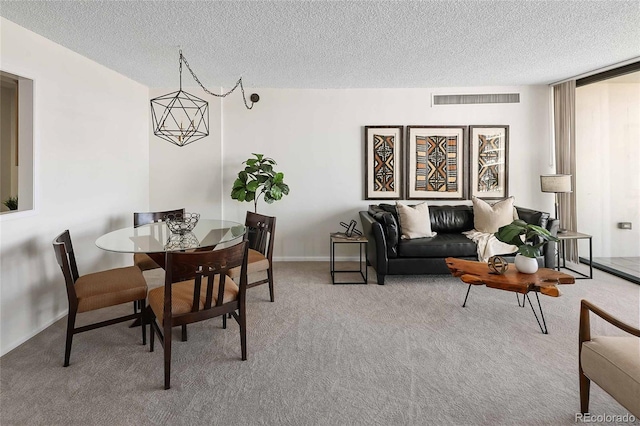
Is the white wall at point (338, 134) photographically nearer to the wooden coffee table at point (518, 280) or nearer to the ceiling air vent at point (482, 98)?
the ceiling air vent at point (482, 98)

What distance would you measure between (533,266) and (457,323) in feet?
2.69

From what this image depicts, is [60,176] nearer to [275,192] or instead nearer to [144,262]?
[144,262]

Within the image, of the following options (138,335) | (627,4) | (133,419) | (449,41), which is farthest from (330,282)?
(627,4)

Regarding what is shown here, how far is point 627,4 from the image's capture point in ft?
8.25

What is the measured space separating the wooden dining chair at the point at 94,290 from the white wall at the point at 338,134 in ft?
8.33

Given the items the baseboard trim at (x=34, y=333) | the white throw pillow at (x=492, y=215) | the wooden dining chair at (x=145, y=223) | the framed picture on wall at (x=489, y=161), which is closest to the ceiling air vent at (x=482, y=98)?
the framed picture on wall at (x=489, y=161)

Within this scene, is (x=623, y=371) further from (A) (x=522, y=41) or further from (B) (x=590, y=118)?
(B) (x=590, y=118)

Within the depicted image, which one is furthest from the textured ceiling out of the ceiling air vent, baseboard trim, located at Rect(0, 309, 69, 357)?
baseboard trim, located at Rect(0, 309, 69, 357)

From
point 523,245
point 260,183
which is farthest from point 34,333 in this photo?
point 523,245

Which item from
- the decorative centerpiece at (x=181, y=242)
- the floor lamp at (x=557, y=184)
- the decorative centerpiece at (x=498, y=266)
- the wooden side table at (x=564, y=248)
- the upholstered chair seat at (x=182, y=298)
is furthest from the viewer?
the floor lamp at (x=557, y=184)

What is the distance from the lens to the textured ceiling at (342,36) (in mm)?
2514

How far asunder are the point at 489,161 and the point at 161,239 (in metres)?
4.52

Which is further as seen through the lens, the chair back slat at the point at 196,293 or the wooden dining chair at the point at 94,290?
the wooden dining chair at the point at 94,290

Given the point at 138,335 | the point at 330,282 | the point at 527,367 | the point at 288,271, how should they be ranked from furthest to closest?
the point at 288,271 < the point at 330,282 < the point at 138,335 < the point at 527,367
